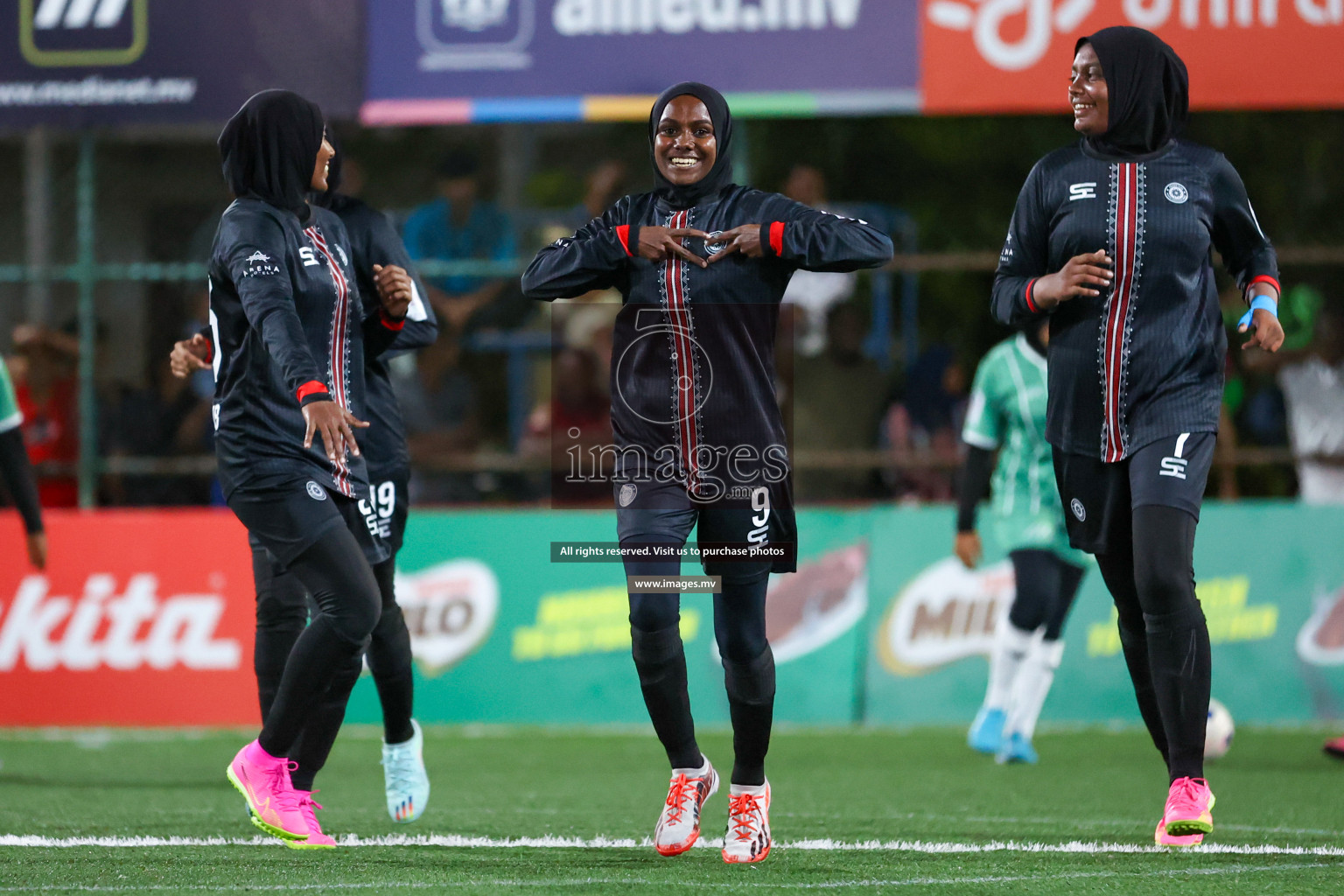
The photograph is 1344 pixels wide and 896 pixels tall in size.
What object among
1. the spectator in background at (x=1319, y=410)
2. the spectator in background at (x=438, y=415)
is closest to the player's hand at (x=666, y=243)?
the spectator in background at (x=438, y=415)

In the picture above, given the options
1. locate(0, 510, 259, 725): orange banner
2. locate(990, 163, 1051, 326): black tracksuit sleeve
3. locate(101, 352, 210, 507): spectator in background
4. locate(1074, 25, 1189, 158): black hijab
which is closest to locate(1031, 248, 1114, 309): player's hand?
locate(990, 163, 1051, 326): black tracksuit sleeve

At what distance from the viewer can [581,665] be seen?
984 cm

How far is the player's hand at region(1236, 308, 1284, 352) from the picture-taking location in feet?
17.0

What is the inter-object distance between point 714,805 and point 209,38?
5745mm

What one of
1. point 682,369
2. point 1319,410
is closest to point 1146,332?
point 682,369

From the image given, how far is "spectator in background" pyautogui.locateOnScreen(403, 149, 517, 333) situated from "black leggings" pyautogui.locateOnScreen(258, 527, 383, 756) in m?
5.76

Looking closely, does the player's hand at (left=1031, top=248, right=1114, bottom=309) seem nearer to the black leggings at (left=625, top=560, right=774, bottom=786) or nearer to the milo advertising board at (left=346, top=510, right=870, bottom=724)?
the black leggings at (left=625, top=560, right=774, bottom=786)

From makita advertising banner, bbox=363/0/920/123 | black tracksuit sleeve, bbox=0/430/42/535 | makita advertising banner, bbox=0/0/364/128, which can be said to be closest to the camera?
black tracksuit sleeve, bbox=0/430/42/535

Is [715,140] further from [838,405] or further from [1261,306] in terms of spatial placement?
[838,405]

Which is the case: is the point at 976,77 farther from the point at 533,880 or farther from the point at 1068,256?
the point at 533,880

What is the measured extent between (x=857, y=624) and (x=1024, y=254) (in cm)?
451

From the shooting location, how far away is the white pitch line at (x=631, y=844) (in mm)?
5180

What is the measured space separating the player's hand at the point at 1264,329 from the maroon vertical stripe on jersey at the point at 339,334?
254 centimetres

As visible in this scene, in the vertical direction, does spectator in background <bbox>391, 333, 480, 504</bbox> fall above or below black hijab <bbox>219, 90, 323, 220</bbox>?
below
